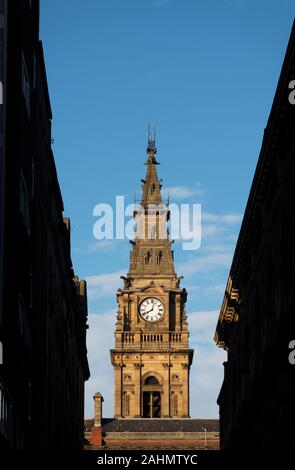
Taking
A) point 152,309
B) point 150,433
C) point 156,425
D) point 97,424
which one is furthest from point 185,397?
point 97,424

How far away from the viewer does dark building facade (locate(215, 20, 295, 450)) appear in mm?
39000

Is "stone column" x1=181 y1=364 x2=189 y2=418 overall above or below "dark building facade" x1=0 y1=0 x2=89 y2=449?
above

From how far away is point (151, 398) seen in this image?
185250 millimetres

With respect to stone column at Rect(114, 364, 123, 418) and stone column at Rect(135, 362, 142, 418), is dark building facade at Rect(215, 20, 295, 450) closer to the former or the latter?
stone column at Rect(135, 362, 142, 418)

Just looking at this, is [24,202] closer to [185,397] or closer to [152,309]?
[185,397]

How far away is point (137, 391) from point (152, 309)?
11.8 metres

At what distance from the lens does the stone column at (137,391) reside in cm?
18312

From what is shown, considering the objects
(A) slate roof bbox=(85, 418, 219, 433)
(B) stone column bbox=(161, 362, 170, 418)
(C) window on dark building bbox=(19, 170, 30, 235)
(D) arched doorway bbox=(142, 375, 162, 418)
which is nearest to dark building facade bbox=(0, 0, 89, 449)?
(C) window on dark building bbox=(19, 170, 30, 235)

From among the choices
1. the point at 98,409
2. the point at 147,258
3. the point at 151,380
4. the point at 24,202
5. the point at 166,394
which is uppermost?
the point at 147,258

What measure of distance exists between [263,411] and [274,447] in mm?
4078

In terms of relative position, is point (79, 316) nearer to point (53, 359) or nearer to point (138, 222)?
point (53, 359)

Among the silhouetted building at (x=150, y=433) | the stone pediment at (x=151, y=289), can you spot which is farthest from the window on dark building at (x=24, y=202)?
the stone pediment at (x=151, y=289)
